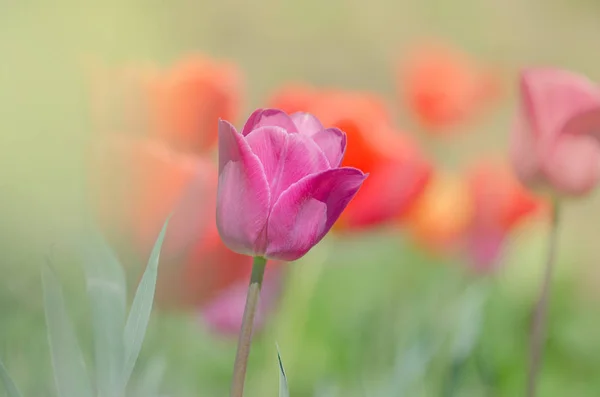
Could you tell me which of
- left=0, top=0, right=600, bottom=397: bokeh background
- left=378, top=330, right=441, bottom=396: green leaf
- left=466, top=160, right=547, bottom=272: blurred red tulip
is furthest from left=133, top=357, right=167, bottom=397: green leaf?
left=466, top=160, right=547, bottom=272: blurred red tulip

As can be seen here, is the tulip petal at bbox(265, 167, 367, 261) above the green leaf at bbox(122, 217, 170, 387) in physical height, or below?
above

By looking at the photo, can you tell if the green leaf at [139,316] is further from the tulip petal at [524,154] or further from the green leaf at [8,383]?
the tulip petal at [524,154]

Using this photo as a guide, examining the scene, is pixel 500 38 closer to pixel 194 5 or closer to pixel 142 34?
pixel 194 5

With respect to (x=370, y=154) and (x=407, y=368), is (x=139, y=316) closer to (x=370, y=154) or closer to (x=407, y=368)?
(x=407, y=368)

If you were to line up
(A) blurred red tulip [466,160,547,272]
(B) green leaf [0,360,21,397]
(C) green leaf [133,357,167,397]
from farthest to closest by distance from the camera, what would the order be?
1. (A) blurred red tulip [466,160,547,272]
2. (C) green leaf [133,357,167,397]
3. (B) green leaf [0,360,21,397]

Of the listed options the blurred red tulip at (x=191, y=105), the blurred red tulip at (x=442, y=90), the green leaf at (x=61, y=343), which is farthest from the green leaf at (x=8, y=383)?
the blurred red tulip at (x=442, y=90)

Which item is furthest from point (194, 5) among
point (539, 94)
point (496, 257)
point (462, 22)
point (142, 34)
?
point (539, 94)

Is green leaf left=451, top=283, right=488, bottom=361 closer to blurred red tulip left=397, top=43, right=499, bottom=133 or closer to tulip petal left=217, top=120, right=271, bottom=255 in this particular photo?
tulip petal left=217, top=120, right=271, bottom=255
